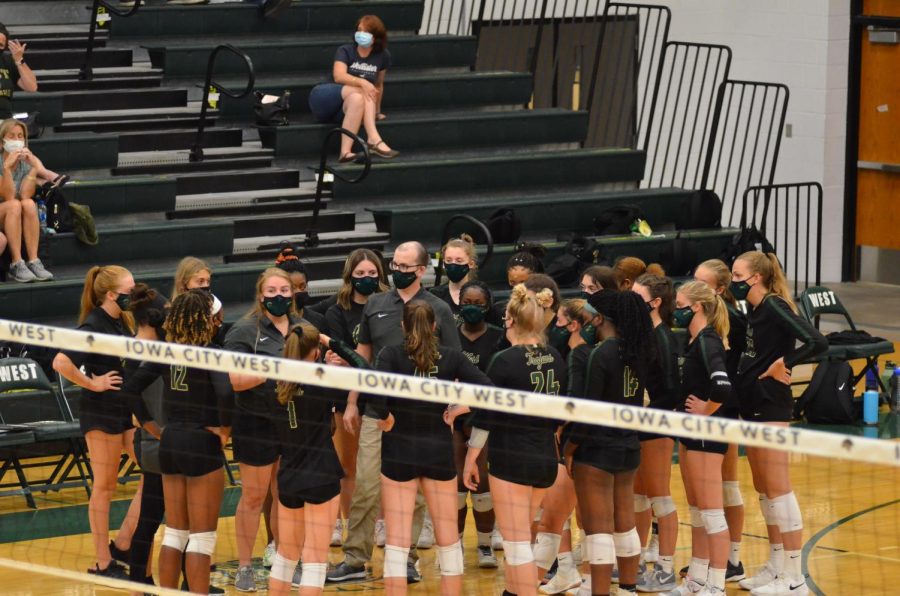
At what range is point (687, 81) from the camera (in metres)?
18.3

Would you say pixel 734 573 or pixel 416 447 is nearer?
pixel 416 447

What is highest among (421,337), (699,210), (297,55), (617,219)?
(297,55)

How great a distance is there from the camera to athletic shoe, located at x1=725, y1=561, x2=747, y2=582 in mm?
8664

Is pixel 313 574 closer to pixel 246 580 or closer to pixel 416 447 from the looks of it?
pixel 416 447

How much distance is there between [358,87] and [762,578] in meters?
7.07

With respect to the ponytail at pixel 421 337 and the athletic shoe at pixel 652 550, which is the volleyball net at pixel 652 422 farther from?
the ponytail at pixel 421 337

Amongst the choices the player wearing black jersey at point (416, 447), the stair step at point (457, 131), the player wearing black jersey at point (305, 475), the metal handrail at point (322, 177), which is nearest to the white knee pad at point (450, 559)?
the player wearing black jersey at point (416, 447)

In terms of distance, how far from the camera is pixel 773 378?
8.34 m

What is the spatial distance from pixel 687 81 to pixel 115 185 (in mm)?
7727

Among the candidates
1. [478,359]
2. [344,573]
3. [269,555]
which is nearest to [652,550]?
[478,359]

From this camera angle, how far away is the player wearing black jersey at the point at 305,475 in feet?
23.9

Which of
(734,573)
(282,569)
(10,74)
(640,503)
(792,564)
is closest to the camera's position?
(282,569)

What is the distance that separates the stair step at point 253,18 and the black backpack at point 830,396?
6380 millimetres

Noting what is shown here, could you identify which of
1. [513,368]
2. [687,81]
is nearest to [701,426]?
[513,368]
